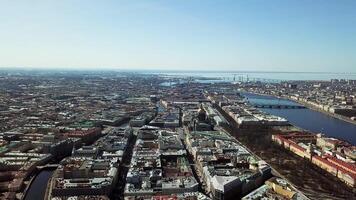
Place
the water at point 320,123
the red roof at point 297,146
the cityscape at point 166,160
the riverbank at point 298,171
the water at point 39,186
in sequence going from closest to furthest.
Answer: the cityscape at point 166,160 < the water at point 39,186 < the riverbank at point 298,171 < the red roof at point 297,146 < the water at point 320,123

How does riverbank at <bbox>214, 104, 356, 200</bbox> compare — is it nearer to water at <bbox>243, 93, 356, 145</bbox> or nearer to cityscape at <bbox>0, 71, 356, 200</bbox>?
cityscape at <bbox>0, 71, 356, 200</bbox>

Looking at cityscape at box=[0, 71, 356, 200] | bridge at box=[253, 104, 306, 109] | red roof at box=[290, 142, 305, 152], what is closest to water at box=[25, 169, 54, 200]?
cityscape at box=[0, 71, 356, 200]

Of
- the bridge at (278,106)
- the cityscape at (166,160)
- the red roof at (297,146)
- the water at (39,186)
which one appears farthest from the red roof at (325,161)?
the bridge at (278,106)

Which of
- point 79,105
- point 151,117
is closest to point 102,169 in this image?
point 151,117

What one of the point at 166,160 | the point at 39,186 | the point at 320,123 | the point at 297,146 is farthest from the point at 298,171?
the point at 320,123

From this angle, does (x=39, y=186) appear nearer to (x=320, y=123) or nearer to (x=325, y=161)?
(x=325, y=161)

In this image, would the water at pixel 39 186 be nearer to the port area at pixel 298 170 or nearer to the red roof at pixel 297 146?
the port area at pixel 298 170
